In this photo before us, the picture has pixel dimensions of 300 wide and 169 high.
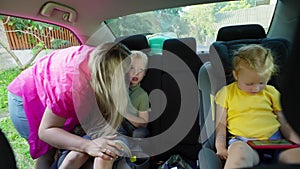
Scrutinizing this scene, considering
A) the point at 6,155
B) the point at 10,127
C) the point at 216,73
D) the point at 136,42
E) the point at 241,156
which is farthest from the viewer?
the point at 136,42

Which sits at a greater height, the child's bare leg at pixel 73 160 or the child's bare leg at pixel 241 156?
the child's bare leg at pixel 241 156

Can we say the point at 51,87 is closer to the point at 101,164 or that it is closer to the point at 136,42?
the point at 101,164

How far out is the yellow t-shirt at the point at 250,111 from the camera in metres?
1.69

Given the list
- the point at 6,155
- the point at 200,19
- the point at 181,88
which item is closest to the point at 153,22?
the point at 200,19

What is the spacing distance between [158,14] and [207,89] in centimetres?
92

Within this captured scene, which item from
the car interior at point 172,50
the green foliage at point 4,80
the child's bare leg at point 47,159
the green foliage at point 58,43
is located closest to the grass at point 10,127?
the green foliage at point 4,80

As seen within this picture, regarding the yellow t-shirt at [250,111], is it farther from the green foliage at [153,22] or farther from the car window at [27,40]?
the car window at [27,40]

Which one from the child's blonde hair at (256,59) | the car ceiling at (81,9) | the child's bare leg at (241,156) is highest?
the car ceiling at (81,9)

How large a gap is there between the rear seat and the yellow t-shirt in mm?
491

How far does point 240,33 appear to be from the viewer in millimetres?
2045

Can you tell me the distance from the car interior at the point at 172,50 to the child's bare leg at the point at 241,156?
1.29 feet

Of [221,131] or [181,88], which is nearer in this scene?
[221,131]

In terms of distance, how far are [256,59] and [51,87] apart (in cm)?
106

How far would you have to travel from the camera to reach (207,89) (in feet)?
5.95
